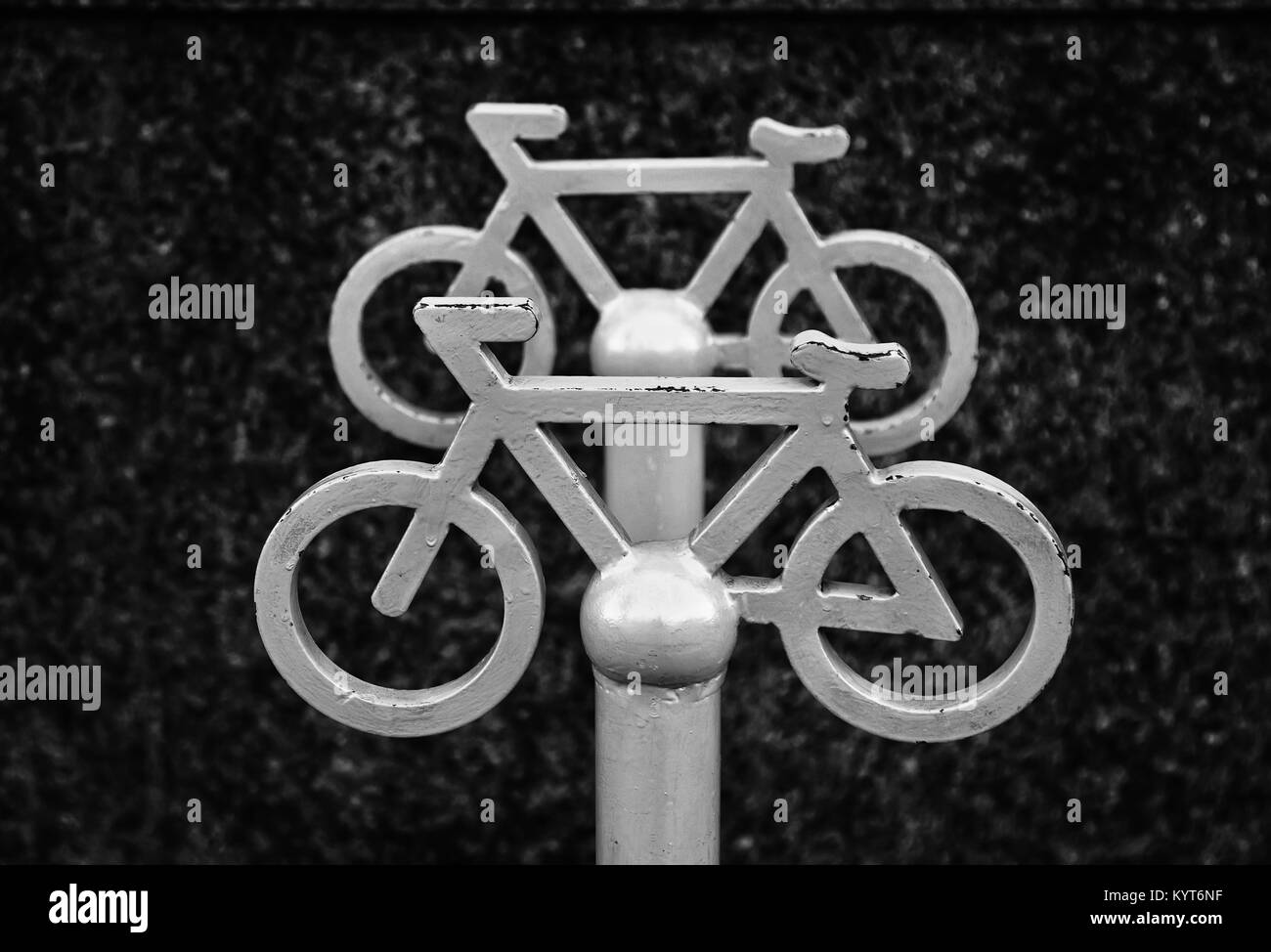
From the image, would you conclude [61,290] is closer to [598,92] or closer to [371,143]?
[371,143]

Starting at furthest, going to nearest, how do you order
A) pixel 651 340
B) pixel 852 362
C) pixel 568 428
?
pixel 568 428 < pixel 651 340 < pixel 852 362

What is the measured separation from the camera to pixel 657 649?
21.3 inches

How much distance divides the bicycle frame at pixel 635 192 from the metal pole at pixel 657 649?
8 centimetres

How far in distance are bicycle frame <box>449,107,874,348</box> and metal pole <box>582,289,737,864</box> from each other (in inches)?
3.2

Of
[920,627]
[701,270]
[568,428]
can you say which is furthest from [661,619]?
[568,428]

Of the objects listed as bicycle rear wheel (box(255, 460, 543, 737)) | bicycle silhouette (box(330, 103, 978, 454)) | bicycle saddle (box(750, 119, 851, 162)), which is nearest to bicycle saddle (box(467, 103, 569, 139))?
bicycle silhouette (box(330, 103, 978, 454))

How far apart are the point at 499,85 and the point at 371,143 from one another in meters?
0.11

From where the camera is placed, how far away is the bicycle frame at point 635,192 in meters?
0.70

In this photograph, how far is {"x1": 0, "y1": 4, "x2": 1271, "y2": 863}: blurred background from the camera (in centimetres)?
91

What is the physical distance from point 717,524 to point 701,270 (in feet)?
0.76

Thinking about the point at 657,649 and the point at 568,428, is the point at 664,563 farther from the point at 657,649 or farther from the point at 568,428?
the point at 568,428

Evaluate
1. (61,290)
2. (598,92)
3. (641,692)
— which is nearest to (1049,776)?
(641,692)

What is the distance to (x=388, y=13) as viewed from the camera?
2.97 ft

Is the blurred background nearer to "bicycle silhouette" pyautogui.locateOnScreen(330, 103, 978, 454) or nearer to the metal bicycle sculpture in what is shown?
"bicycle silhouette" pyautogui.locateOnScreen(330, 103, 978, 454)
